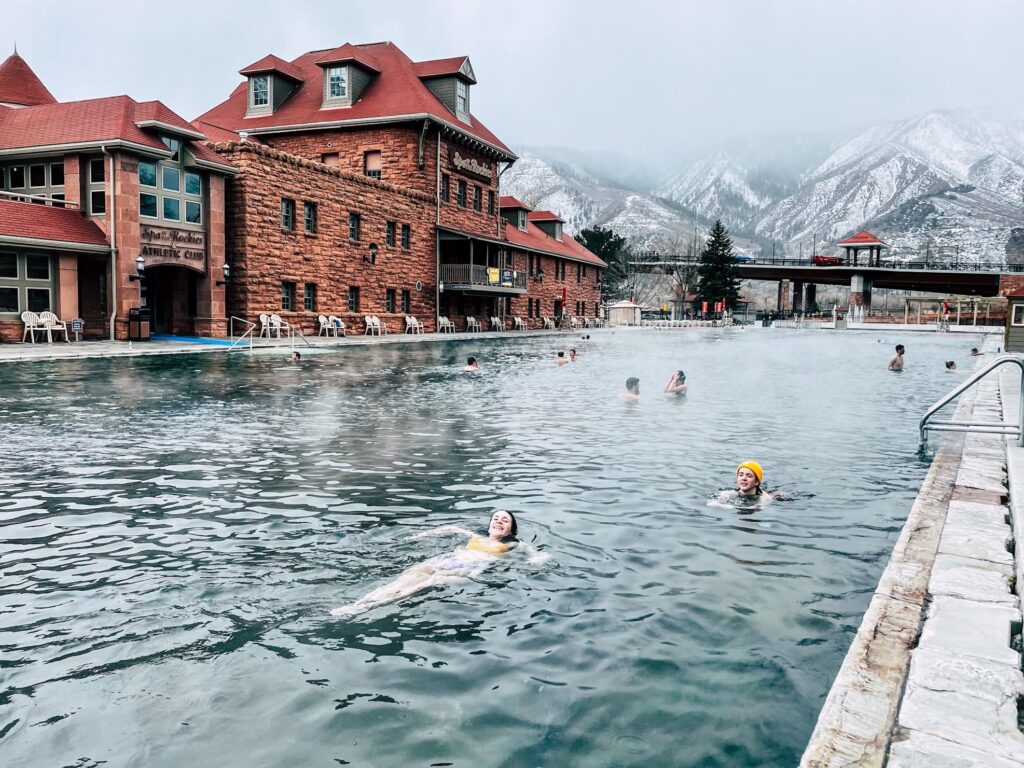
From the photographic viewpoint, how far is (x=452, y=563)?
5730 mm

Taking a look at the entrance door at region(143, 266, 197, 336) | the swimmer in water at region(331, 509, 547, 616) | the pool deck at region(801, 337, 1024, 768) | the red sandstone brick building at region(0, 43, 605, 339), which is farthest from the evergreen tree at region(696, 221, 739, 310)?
the swimmer in water at region(331, 509, 547, 616)

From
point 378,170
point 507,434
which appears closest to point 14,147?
point 378,170

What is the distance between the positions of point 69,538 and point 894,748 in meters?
5.87

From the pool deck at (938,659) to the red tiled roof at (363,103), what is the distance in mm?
35246

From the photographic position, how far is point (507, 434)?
38.1ft

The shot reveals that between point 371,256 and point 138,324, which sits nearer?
point 138,324

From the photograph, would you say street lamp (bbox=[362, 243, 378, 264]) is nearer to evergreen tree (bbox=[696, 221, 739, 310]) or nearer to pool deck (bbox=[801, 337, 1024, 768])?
pool deck (bbox=[801, 337, 1024, 768])

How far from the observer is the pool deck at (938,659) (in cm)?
300

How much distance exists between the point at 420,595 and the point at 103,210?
26.1 metres

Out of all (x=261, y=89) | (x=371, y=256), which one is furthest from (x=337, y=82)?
(x=371, y=256)

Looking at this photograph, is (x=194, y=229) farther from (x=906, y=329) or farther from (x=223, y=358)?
(x=906, y=329)

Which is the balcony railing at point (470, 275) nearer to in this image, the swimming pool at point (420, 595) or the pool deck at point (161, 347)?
the pool deck at point (161, 347)

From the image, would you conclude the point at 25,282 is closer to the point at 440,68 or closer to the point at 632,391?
the point at 632,391

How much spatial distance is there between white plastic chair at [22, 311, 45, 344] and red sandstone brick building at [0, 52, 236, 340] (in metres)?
0.22
